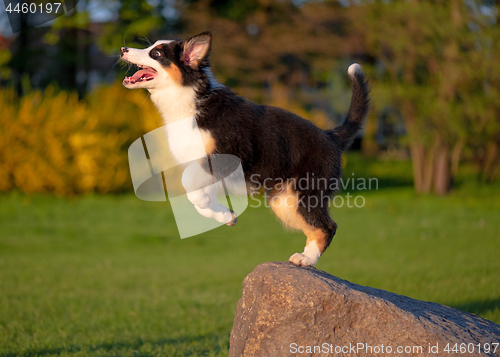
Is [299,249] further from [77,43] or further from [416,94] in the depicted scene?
[77,43]

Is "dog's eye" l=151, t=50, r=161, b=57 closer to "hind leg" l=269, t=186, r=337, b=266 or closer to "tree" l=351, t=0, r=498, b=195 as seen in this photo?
"hind leg" l=269, t=186, r=337, b=266

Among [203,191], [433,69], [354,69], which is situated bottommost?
[433,69]

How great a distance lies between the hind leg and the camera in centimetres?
362

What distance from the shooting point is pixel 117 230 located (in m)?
12.3

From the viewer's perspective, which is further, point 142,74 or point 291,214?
point 291,214

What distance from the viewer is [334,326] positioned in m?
3.48

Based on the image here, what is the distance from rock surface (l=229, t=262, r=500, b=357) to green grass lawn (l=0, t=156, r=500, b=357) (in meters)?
2.02

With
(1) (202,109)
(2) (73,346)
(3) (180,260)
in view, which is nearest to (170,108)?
(1) (202,109)

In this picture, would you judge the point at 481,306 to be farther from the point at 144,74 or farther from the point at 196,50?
the point at 144,74

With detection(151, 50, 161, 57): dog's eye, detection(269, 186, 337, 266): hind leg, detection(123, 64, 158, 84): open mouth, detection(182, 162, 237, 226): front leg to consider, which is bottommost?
detection(269, 186, 337, 266): hind leg

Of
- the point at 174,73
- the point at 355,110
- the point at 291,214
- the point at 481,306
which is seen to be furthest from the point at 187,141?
the point at 481,306

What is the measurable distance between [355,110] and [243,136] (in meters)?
1.21

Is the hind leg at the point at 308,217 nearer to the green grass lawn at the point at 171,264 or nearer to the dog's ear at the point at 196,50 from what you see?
the dog's ear at the point at 196,50

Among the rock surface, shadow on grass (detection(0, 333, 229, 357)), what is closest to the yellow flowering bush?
shadow on grass (detection(0, 333, 229, 357))
